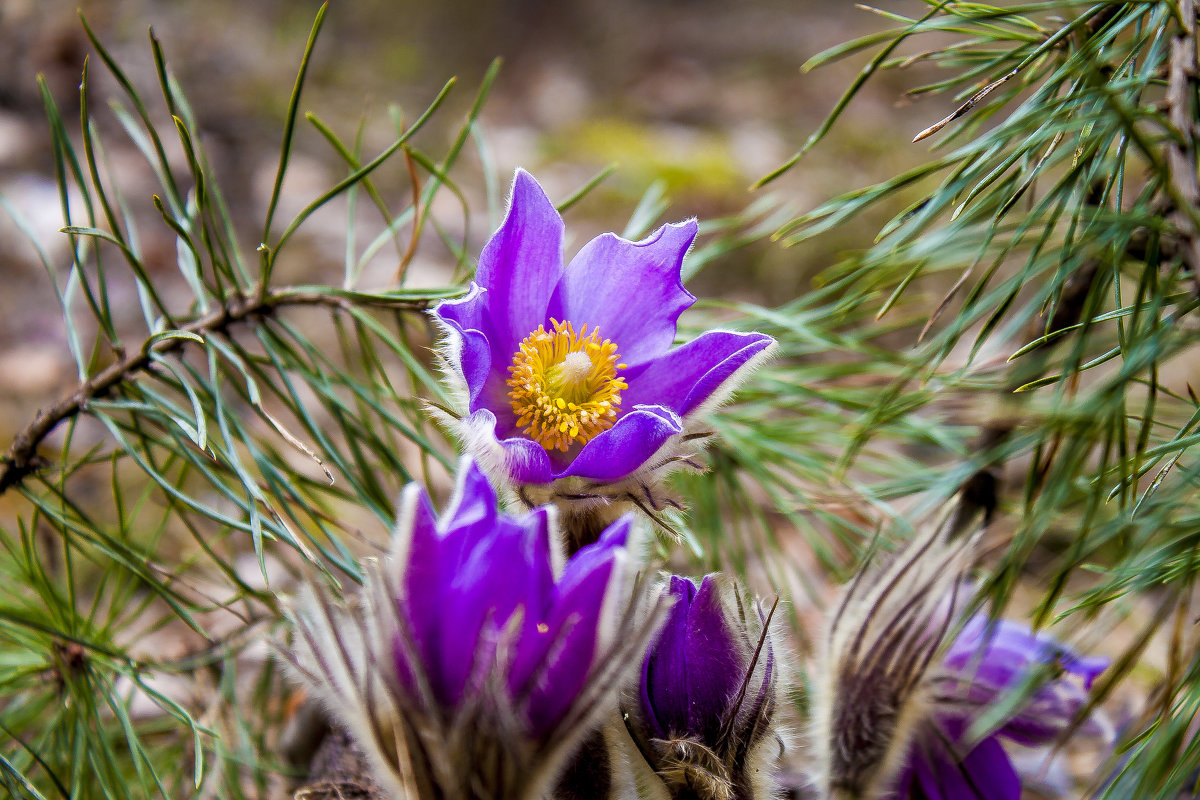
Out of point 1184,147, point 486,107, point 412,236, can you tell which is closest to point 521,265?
point 412,236

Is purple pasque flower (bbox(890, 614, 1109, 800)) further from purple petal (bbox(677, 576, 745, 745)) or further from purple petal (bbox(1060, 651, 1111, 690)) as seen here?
purple petal (bbox(677, 576, 745, 745))

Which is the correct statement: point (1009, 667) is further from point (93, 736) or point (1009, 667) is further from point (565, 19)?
point (565, 19)

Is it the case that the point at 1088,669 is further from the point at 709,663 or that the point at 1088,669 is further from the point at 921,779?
the point at 709,663

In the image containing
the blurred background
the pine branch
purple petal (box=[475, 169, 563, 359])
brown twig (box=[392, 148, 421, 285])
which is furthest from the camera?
the blurred background

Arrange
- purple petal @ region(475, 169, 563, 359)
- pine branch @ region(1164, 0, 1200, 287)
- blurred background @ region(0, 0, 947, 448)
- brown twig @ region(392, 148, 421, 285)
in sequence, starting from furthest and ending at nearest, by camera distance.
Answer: blurred background @ region(0, 0, 947, 448)
brown twig @ region(392, 148, 421, 285)
purple petal @ region(475, 169, 563, 359)
pine branch @ region(1164, 0, 1200, 287)

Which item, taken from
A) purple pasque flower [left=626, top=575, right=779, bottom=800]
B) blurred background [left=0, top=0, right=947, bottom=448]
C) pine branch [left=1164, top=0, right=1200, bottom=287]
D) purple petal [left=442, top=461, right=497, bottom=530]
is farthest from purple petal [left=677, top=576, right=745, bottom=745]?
blurred background [left=0, top=0, right=947, bottom=448]

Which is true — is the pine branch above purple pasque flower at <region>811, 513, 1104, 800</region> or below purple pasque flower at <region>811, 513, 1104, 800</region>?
above

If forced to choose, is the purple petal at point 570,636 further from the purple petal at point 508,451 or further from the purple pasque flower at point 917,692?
the purple pasque flower at point 917,692
